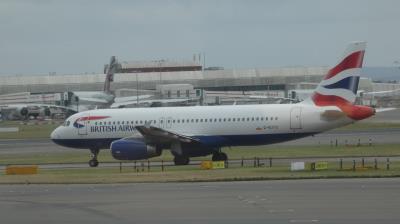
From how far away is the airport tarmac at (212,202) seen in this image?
2050 cm

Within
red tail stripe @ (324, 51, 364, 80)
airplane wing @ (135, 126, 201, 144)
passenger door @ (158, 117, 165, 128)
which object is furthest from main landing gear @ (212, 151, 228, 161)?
red tail stripe @ (324, 51, 364, 80)

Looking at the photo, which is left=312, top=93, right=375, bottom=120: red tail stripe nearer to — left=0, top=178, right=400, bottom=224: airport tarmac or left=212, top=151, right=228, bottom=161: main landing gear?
left=212, top=151, right=228, bottom=161: main landing gear

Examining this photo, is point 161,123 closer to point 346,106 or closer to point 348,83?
point 346,106

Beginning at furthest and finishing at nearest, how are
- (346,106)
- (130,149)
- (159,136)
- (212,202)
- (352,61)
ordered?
(159,136) < (130,149) < (352,61) < (346,106) < (212,202)

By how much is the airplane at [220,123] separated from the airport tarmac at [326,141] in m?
12.6

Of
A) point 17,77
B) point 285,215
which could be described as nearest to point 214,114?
point 285,215

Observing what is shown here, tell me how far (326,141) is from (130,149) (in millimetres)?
19222

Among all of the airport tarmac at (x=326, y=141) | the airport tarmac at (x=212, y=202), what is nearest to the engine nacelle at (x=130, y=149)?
the airport tarmac at (x=212, y=202)

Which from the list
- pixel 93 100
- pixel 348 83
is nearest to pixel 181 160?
pixel 348 83

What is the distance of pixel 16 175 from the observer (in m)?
38.7

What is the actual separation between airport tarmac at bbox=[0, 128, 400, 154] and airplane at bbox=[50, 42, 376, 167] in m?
12.6

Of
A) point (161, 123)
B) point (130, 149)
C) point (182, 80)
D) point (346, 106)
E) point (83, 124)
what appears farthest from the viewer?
point (182, 80)

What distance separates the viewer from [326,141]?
58250 millimetres

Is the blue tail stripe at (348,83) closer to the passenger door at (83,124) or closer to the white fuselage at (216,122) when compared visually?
the white fuselage at (216,122)
